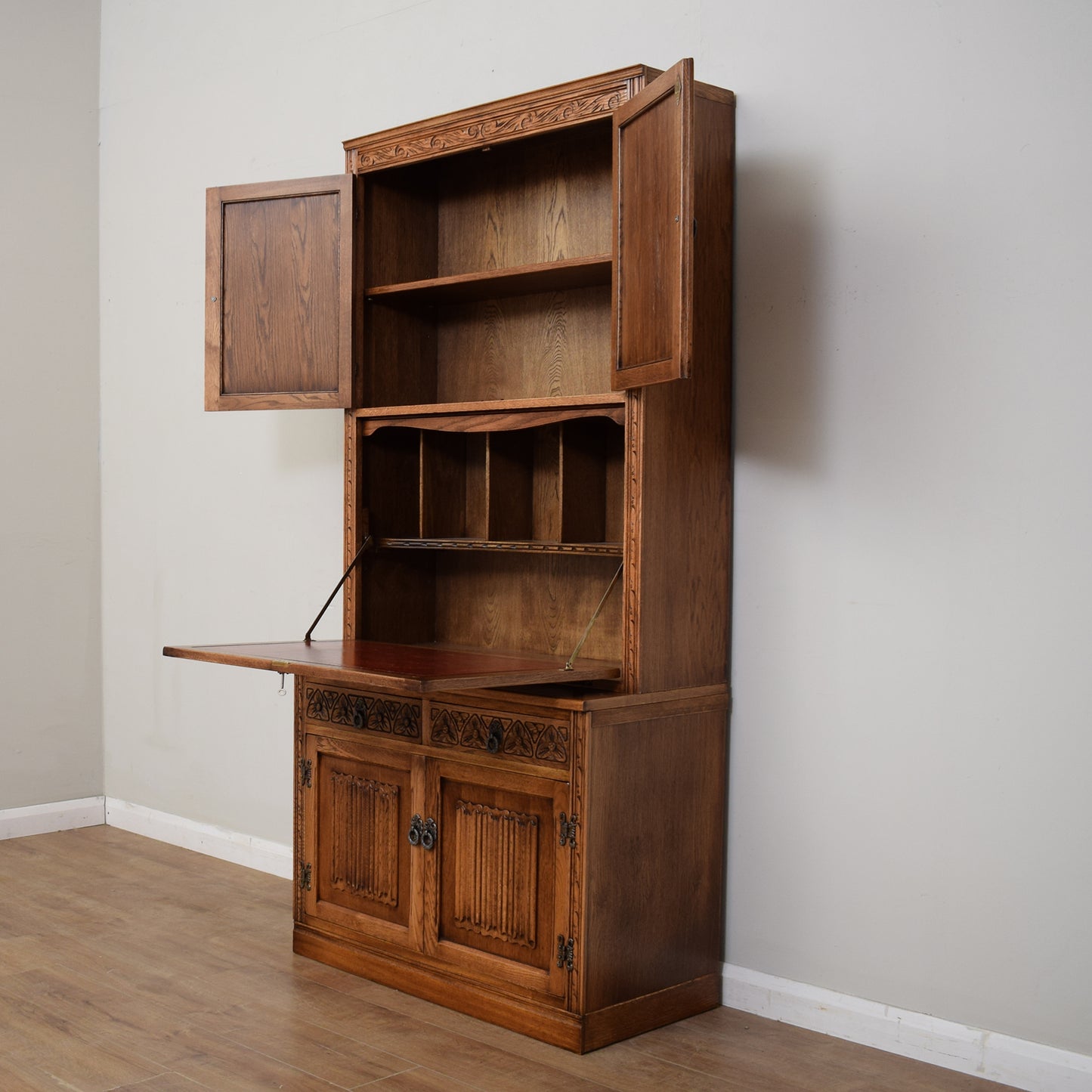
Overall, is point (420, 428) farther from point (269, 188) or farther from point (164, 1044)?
point (164, 1044)

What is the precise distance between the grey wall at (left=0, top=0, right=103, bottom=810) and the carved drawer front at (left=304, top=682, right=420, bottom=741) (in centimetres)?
228

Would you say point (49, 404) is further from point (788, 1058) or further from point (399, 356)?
point (788, 1058)

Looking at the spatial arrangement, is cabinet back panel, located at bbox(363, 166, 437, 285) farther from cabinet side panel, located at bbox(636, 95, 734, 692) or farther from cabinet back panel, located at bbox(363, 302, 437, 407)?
cabinet side panel, located at bbox(636, 95, 734, 692)

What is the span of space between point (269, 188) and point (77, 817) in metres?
3.25

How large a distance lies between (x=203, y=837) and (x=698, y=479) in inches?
121

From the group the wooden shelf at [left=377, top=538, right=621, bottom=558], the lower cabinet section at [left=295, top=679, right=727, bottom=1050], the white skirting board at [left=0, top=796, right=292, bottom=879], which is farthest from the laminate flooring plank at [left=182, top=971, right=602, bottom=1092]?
the wooden shelf at [left=377, top=538, right=621, bottom=558]

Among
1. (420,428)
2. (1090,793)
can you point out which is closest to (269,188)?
(420,428)

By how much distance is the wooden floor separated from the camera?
3.14 meters

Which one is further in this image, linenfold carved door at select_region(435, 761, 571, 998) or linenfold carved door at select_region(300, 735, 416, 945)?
linenfold carved door at select_region(300, 735, 416, 945)

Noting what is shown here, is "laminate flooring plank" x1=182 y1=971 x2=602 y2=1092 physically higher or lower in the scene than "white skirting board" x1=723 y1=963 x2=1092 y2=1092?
lower

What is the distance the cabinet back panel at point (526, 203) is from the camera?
13.0ft

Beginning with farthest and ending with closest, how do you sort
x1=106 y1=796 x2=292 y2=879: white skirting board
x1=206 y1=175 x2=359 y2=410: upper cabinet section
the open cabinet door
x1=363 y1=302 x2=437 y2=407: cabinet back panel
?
x1=106 y1=796 x2=292 y2=879: white skirting board
x1=363 y1=302 x2=437 y2=407: cabinet back panel
x1=206 y1=175 x2=359 y2=410: upper cabinet section
the open cabinet door

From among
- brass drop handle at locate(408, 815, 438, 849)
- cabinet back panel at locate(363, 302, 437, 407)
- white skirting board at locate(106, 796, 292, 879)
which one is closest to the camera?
brass drop handle at locate(408, 815, 438, 849)

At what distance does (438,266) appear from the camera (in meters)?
4.44
